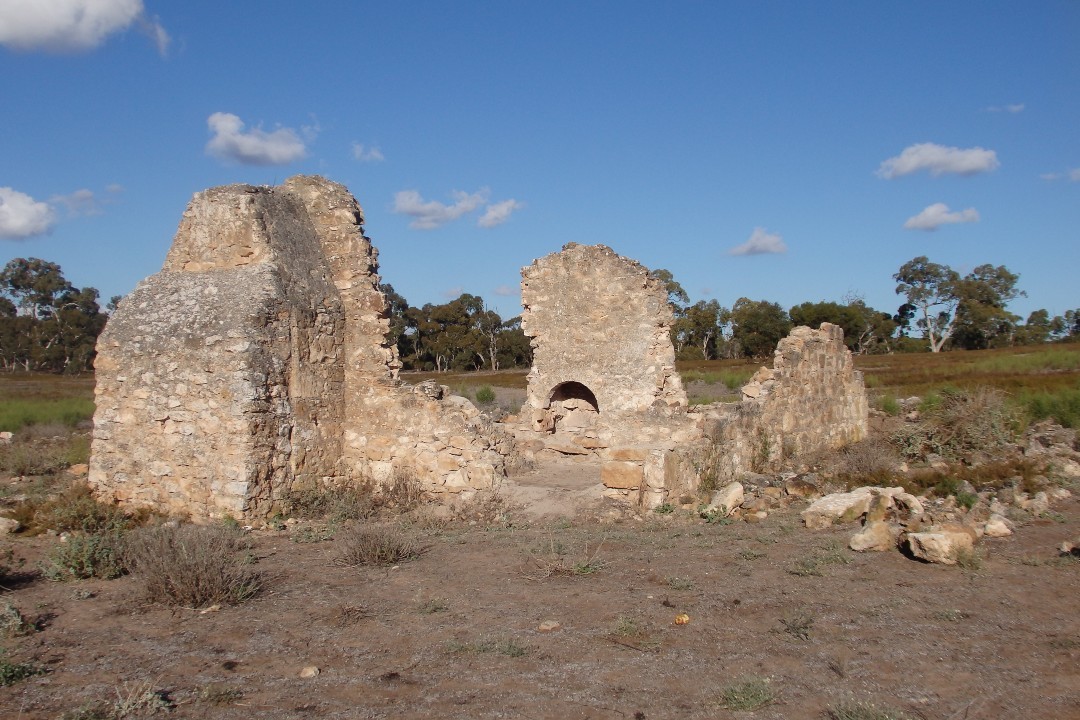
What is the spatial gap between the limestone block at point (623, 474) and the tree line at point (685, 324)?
34.4 metres

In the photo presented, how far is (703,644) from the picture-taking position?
15.6 feet

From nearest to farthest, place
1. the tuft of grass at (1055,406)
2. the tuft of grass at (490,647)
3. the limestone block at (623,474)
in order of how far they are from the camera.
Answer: the tuft of grass at (490,647) → the limestone block at (623,474) → the tuft of grass at (1055,406)

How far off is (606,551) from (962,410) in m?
9.62

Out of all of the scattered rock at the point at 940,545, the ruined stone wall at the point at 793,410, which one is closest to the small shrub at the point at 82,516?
the ruined stone wall at the point at 793,410

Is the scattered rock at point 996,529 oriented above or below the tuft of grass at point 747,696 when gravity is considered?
above

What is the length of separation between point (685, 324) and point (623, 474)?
41.6 metres

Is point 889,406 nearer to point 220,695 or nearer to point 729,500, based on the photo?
point 729,500

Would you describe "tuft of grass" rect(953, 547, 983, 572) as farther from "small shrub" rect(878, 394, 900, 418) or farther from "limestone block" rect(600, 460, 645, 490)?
"small shrub" rect(878, 394, 900, 418)

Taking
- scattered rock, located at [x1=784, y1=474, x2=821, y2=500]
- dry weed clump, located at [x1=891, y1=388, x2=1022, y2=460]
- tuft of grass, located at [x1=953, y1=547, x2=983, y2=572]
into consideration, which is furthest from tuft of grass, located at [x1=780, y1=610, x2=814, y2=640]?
dry weed clump, located at [x1=891, y1=388, x2=1022, y2=460]

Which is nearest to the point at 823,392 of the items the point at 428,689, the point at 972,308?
the point at 428,689

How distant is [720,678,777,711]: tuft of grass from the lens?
12.7ft

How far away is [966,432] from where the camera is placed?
526 inches

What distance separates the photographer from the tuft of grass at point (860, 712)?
3584mm

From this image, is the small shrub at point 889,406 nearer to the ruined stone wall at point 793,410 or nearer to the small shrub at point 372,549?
the ruined stone wall at point 793,410
